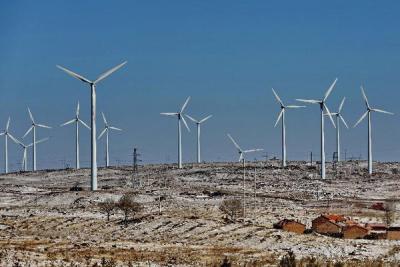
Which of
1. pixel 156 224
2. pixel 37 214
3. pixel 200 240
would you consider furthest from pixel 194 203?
pixel 200 240

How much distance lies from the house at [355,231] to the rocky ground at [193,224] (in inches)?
127

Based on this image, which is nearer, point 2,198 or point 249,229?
point 249,229

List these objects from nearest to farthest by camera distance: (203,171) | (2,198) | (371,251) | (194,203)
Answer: (371,251) → (194,203) → (2,198) → (203,171)

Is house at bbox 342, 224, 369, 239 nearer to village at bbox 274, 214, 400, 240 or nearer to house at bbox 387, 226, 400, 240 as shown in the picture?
village at bbox 274, 214, 400, 240

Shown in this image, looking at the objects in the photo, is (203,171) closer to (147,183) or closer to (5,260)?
(147,183)

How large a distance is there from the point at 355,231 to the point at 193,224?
551 inches

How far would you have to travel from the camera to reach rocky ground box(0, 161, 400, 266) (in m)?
55.8

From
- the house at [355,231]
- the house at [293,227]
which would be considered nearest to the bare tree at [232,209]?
the house at [293,227]

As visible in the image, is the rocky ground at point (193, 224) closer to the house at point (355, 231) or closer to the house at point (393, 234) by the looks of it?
the house at point (393, 234)

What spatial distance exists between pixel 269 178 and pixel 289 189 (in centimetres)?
1688

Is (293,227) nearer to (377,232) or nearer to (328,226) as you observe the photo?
(328,226)

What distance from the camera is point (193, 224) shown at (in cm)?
7925

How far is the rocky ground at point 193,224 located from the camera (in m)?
55.8

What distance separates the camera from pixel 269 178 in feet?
526
